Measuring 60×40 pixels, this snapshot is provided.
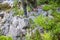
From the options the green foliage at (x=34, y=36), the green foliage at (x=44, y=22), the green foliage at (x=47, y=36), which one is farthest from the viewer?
the green foliage at (x=44, y=22)

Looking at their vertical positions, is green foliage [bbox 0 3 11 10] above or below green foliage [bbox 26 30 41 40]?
above

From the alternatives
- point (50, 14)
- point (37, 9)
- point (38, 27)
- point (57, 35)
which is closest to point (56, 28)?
point (57, 35)

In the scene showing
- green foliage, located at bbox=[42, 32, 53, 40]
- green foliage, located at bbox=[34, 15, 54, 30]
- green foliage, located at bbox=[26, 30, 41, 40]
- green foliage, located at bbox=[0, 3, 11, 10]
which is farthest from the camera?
green foliage, located at bbox=[0, 3, 11, 10]

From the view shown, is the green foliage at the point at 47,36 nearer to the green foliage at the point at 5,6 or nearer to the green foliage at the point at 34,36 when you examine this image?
the green foliage at the point at 34,36

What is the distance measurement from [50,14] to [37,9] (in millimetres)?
932

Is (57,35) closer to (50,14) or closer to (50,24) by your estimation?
(50,24)

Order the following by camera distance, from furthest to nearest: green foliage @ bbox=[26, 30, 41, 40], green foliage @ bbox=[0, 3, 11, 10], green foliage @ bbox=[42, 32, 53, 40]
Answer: green foliage @ bbox=[0, 3, 11, 10]
green foliage @ bbox=[26, 30, 41, 40]
green foliage @ bbox=[42, 32, 53, 40]

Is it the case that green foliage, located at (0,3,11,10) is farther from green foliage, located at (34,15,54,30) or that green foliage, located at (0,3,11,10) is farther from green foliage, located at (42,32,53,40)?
green foliage, located at (42,32,53,40)

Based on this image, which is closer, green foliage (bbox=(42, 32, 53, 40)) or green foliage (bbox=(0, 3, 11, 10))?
green foliage (bbox=(42, 32, 53, 40))

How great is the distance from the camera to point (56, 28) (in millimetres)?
5449

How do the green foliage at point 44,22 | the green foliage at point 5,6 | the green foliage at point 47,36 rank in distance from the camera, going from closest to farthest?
the green foliage at point 47,36 → the green foliage at point 44,22 → the green foliage at point 5,6

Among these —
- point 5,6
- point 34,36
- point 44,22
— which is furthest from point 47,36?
point 5,6

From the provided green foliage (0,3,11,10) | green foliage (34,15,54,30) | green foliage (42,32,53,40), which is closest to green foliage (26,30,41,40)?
green foliage (42,32,53,40)

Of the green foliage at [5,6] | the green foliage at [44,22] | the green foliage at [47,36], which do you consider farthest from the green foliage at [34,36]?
the green foliage at [5,6]
